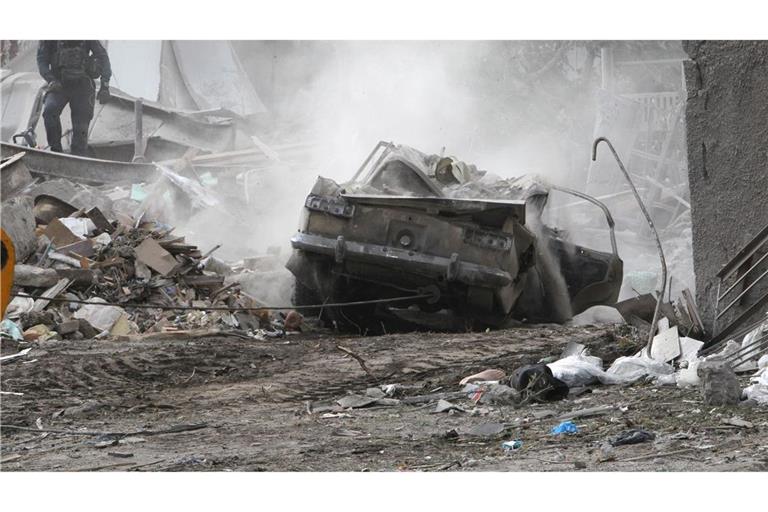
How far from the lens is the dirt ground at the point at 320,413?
17.3 ft

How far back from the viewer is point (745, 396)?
6.14 m

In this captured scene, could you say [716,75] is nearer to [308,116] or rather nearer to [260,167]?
[260,167]

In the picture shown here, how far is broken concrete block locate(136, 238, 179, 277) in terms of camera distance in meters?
11.2

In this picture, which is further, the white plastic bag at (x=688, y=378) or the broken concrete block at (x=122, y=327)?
the broken concrete block at (x=122, y=327)

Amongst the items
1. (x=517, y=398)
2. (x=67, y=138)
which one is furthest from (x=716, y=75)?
(x=67, y=138)

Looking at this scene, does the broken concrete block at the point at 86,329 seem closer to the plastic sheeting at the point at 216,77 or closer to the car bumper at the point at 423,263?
the car bumper at the point at 423,263

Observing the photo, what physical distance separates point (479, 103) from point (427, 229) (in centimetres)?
1382

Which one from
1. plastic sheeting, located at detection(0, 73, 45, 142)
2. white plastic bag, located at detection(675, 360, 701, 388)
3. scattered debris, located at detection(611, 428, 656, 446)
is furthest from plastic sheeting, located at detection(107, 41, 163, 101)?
scattered debris, located at detection(611, 428, 656, 446)

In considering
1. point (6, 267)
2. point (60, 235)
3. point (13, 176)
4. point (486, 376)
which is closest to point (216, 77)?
point (13, 176)

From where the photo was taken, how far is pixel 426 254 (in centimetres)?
943

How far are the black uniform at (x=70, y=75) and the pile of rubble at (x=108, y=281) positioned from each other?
3093 millimetres

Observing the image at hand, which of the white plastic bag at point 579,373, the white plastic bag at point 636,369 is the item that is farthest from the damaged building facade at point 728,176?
the white plastic bag at point 579,373

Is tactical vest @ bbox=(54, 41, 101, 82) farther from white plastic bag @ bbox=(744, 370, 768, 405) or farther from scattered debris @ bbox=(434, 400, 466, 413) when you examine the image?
white plastic bag @ bbox=(744, 370, 768, 405)

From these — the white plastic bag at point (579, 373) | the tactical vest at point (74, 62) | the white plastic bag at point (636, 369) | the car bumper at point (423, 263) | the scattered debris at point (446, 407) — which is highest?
the tactical vest at point (74, 62)
